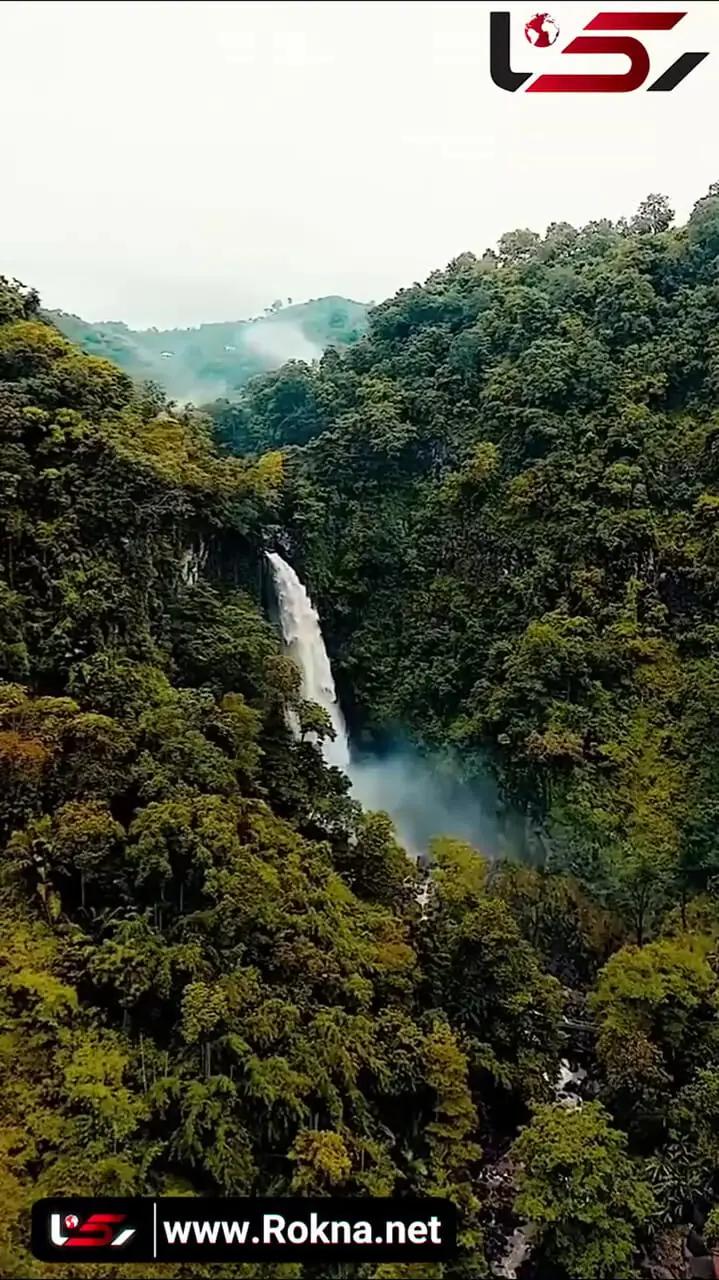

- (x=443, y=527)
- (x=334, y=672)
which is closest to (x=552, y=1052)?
(x=334, y=672)

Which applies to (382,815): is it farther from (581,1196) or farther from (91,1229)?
(91,1229)

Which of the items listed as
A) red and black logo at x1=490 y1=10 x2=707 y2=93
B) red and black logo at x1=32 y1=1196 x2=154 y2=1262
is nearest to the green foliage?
red and black logo at x1=32 y1=1196 x2=154 y2=1262

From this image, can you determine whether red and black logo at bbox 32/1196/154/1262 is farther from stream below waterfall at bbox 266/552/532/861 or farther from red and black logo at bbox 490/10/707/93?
red and black logo at bbox 490/10/707/93

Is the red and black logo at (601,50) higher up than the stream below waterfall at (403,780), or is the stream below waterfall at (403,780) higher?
the red and black logo at (601,50)

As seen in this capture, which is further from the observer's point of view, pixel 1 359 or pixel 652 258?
pixel 652 258

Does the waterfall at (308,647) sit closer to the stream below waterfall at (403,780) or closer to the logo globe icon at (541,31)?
the stream below waterfall at (403,780)

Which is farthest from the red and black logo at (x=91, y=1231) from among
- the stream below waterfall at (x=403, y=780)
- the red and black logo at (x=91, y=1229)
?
the stream below waterfall at (x=403, y=780)

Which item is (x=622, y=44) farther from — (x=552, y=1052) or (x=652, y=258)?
(x=552, y=1052)
